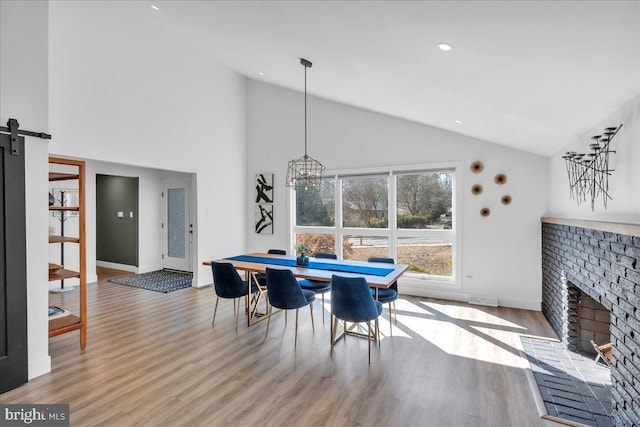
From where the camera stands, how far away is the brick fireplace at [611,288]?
1.92 m

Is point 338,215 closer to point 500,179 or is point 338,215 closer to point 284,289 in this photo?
point 500,179

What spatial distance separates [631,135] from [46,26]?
14.7 ft

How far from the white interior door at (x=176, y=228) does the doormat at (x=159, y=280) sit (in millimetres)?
279

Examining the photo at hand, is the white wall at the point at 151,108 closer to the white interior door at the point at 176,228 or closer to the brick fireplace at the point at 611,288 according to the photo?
the white interior door at the point at 176,228

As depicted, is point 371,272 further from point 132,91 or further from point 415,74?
point 132,91

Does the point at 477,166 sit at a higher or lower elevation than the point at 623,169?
higher

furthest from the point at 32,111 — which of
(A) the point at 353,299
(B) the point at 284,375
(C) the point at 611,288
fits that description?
(C) the point at 611,288

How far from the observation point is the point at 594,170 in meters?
2.65

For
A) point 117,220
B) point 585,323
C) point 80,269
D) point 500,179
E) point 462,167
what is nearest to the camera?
point 80,269

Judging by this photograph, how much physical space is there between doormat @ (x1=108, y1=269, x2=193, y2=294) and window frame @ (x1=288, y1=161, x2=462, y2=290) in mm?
2185

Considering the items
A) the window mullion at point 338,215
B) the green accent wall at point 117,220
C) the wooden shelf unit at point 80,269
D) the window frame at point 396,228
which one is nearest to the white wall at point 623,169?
the window frame at point 396,228

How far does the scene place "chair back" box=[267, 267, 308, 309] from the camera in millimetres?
3355

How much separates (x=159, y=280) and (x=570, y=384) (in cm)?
639

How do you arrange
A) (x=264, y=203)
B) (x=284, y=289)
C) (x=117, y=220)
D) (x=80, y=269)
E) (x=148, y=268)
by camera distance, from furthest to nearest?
(x=117, y=220)
(x=148, y=268)
(x=264, y=203)
(x=284, y=289)
(x=80, y=269)
